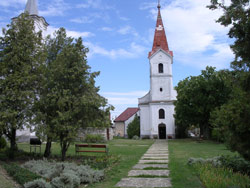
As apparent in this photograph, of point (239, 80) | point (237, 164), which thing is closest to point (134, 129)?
point (237, 164)

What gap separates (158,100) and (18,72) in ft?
107

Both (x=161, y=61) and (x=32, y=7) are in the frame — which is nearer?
(x=32, y=7)

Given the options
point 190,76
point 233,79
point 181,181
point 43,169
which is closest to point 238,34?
point 233,79

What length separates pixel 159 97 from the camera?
43.2 m

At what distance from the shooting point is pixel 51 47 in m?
15.1

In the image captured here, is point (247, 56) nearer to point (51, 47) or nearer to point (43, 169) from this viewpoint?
point (43, 169)

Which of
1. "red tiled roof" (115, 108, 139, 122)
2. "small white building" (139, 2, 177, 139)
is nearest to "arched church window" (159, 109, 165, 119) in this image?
"small white building" (139, 2, 177, 139)

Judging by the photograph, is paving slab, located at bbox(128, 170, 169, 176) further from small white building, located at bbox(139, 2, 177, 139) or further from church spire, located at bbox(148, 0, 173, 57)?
church spire, located at bbox(148, 0, 173, 57)

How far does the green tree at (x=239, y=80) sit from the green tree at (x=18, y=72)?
9.83 meters

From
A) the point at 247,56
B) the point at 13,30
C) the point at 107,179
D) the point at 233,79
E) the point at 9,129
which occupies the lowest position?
the point at 107,179

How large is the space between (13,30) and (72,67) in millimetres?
4048

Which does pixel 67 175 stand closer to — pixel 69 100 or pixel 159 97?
pixel 69 100

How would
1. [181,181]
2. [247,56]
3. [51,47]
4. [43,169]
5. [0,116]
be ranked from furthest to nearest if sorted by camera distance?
[51,47]
[0,116]
[43,169]
[181,181]
[247,56]

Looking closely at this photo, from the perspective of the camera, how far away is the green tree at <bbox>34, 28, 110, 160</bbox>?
11602 millimetres
